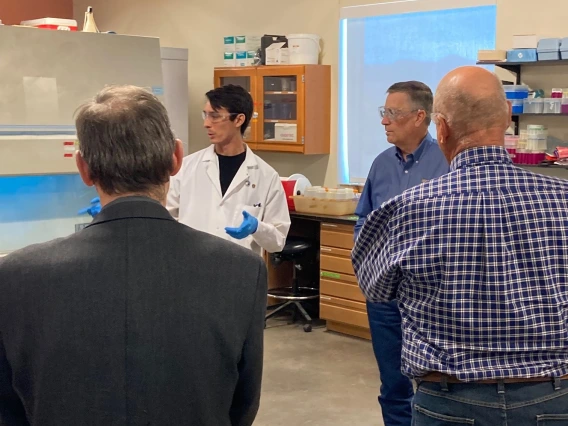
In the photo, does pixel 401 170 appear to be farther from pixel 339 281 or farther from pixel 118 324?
pixel 339 281

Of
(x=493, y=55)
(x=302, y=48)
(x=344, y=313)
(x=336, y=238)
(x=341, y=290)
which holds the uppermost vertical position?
(x=302, y=48)

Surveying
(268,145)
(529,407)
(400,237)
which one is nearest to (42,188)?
(268,145)

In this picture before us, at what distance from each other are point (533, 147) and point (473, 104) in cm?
288

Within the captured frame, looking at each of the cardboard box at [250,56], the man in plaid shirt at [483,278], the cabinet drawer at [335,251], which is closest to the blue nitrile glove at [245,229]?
the man in plaid shirt at [483,278]

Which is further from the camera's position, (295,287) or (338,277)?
(295,287)

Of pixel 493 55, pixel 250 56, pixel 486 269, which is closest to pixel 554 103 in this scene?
pixel 493 55

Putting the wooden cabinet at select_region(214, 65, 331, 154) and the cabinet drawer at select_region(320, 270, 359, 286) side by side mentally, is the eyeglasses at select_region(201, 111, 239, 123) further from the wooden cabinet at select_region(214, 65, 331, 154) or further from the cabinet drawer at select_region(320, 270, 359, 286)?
the wooden cabinet at select_region(214, 65, 331, 154)

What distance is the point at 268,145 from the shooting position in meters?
6.04

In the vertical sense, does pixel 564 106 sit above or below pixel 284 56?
below

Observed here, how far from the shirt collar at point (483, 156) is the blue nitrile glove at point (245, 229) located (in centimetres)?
147

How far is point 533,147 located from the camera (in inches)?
175

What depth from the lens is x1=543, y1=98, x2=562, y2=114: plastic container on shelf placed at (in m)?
4.40

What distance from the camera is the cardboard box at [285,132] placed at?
5.84m

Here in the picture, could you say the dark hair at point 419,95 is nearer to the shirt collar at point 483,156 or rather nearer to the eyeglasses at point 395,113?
the eyeglasses at point 395,113
